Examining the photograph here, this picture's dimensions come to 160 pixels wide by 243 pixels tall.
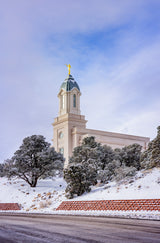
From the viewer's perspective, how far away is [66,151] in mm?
56156

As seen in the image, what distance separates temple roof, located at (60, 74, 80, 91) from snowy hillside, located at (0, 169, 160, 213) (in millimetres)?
31079

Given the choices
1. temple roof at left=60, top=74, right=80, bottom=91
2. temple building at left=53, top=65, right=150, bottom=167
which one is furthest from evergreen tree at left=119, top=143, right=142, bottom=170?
temple roof at left=60, top=74, right=80, bottom=91

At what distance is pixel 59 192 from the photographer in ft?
94.5

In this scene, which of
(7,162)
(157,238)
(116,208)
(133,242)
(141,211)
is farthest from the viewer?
(7,162)

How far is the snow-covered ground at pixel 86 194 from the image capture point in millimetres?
18380

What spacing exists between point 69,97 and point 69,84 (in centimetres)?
357

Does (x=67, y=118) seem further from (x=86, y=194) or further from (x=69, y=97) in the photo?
(x=86, y=194)

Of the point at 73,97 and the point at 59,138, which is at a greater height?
the point at 73,97

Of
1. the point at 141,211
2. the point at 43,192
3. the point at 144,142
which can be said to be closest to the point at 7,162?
the point at 43,192

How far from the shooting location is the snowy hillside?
19.7 m

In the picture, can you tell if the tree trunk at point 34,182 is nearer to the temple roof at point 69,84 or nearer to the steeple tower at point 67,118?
the steeple tower at point 67,118

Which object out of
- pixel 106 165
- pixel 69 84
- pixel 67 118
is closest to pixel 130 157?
pixel 106 165

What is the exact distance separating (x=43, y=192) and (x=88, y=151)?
6.98 m

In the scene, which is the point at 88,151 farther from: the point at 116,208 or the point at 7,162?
the point at 116,208
